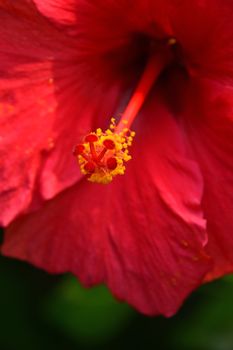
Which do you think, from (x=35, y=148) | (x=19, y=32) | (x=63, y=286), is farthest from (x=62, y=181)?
(x=63, y=286)

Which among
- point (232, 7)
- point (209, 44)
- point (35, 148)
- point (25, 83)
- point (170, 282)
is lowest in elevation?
point (170, 282)

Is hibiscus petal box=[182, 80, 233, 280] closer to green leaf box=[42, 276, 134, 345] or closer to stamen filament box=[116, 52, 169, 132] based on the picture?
stamen filament box=[116, 52, 169, 132]

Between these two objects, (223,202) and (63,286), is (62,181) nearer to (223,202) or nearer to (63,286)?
(223,202)

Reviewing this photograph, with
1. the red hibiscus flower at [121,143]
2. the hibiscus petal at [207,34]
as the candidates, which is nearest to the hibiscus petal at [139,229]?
the red hibiscus flower at [121,143]

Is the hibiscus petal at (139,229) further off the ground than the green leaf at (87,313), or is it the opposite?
the hibiscus petal at (139,229)

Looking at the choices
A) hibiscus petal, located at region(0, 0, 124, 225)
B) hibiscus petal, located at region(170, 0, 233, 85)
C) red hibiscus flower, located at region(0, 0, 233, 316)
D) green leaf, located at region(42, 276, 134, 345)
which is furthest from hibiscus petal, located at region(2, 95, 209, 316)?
green leaf, located at region(42, 276, 134, 345)

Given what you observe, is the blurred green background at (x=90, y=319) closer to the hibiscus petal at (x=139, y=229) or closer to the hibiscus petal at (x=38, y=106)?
the hibiscus petal at (x=139, y=229)
